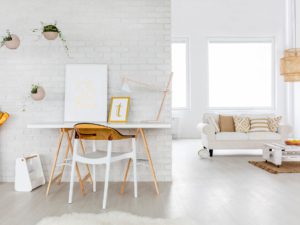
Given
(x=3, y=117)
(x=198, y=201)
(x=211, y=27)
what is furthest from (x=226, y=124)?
(x=211, y=27)

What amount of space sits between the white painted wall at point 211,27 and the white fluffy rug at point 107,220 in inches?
292

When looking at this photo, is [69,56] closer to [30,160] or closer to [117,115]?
[117,115]

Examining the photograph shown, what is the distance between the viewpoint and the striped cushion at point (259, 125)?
21.9 feet

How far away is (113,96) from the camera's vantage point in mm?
4402

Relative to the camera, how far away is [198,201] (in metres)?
3.46

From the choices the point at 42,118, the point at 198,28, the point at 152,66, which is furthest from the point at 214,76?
the point at 42,118

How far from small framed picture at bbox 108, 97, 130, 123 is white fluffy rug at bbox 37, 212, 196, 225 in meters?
1.55

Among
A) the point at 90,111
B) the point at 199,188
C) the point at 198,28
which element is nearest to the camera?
the point at 199,188

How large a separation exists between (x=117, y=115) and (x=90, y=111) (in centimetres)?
34

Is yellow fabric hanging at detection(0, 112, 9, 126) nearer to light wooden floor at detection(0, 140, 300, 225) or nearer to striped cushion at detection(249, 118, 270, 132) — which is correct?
light wooden floor at detection(0, 140, 300, 225)

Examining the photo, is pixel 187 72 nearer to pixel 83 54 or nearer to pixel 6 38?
pixel 83 54

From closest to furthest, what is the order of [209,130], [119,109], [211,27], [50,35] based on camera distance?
[50,35] < [119,109] < [209,130] < [211,27]

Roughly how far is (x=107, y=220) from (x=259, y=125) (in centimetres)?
468

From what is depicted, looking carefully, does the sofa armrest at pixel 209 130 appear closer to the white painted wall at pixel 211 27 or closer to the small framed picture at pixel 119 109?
the small framed picture at pixel 119 109
